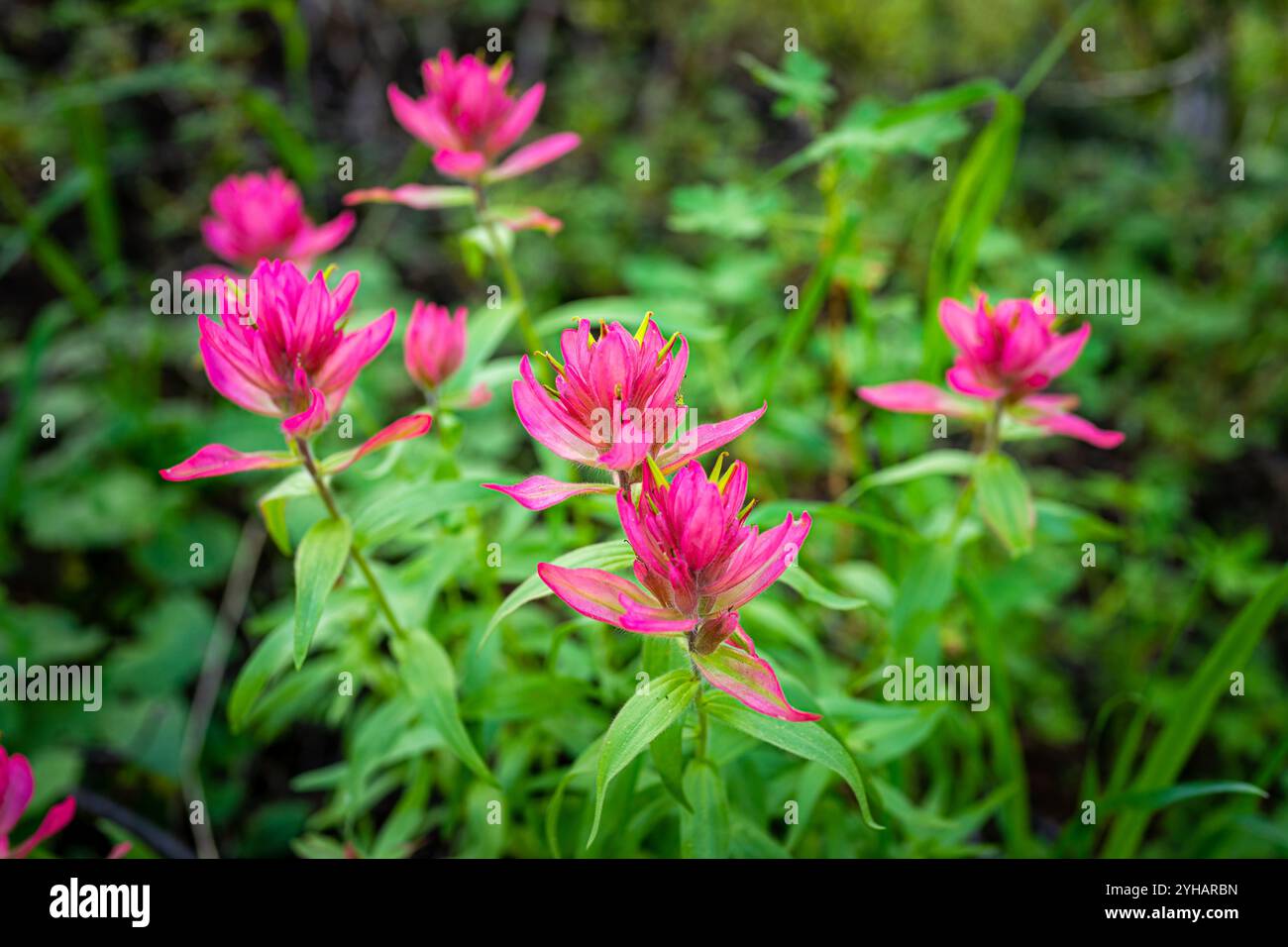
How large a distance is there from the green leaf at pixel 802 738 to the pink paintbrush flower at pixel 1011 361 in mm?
484

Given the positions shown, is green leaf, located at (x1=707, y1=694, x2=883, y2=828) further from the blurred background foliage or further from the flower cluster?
the blurred background foliage

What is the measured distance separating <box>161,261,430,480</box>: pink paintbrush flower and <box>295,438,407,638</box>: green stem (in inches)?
0.6

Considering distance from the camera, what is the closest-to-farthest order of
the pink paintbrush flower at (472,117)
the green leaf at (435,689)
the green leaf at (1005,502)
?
the green leaf at (435,689), the green leaf at (1005,502), the pink paintbrush flower at (472,117)

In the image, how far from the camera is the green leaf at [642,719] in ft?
2.76

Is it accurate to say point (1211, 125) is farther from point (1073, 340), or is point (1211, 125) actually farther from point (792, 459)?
point (1073, 340)

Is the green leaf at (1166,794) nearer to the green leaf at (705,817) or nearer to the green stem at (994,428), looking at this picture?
the green stem at (994,428)

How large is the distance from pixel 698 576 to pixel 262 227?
1.12 m

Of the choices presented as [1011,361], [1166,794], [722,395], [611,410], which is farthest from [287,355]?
[1166,794]

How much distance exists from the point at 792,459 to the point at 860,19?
5.73 ft

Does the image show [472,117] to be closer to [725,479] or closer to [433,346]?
[433,346]

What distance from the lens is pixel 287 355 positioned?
0.97 m

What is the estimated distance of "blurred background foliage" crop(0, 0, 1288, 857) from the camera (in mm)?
1364

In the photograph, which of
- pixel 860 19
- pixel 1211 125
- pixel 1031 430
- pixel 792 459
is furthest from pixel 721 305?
pixel 1211 125

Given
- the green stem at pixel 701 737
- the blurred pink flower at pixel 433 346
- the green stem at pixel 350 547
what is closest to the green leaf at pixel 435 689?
the green stem at pixel 350 547
